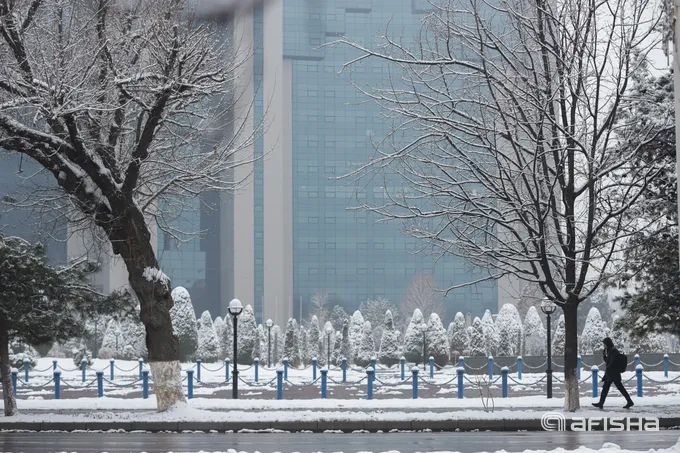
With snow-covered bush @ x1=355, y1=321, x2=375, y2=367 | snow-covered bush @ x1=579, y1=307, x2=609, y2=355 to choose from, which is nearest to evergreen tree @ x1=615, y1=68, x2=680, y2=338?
snow-covered bush @ x1=579, y1=307, x2=609, y2=355

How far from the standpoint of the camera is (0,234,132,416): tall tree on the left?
68.0 feet

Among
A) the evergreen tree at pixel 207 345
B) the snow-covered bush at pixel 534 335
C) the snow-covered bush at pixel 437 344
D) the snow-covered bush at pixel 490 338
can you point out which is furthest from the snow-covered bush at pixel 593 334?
the evergreen tree at pixel 207 345

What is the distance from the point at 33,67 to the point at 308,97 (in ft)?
336

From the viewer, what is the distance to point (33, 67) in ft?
59.6

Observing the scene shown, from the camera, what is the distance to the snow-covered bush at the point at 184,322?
176ft

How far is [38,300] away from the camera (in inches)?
852

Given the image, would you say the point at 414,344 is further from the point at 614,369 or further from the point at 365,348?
the point at 614,369

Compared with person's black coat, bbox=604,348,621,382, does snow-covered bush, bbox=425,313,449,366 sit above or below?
below

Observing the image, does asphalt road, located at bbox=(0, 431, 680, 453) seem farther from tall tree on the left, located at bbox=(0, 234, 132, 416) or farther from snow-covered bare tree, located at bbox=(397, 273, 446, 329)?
snow-covered bare tree, located at bbox=(397, 273, 446, 329)

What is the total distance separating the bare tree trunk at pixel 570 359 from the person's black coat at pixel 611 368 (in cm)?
200

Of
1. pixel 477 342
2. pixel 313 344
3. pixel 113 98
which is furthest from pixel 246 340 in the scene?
pixel 113 98

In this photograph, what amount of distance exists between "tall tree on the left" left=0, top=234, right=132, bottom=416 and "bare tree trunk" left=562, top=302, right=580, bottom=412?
1111cm

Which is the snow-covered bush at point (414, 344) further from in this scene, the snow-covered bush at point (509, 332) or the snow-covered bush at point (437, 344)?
the snow-covered bush at point (509, 332)

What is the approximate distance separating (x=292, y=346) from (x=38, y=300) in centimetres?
3793
